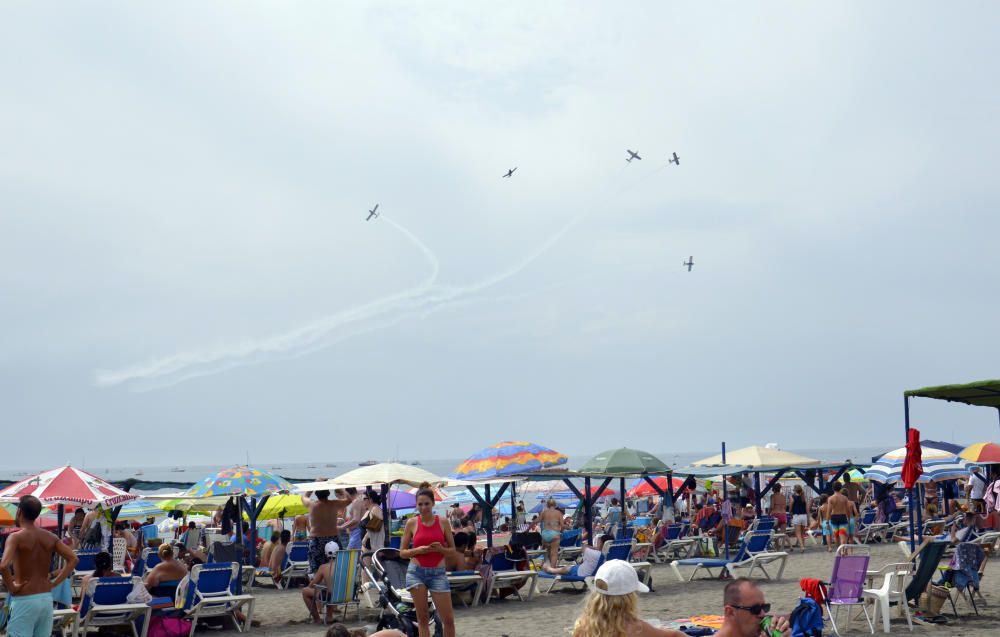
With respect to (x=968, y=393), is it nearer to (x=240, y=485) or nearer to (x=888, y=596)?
(x=888, y=596)

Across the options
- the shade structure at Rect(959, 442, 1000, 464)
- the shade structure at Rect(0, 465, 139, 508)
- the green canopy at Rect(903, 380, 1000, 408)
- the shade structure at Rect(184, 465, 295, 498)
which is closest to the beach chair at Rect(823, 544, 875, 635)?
the green canopy at Rect(903, 380, 1000, 408)

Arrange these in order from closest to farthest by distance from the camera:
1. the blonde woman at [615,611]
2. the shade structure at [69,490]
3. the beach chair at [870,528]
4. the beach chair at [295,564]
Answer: the blonde woman at [615,611], the shade structure at [69,490], the beach chair at [295,564], the beach chair at [870,528]

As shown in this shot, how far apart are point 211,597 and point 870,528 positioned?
1537 centimetres

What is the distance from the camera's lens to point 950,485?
92.7 feet

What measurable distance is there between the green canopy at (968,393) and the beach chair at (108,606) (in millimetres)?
8864

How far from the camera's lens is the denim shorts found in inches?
323

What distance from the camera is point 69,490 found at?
44.3ft

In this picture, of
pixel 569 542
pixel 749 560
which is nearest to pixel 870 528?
pixel 569 542

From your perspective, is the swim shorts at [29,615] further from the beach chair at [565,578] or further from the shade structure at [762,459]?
the shade structure at [762,459]

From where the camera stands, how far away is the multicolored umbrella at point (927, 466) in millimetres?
18266

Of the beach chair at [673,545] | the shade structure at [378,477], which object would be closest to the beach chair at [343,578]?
the shade structure at [378,477]

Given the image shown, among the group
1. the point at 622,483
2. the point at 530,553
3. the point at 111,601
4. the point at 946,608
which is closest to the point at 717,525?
the point at 622,483

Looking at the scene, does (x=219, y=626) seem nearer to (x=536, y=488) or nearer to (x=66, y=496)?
(x=66, y=496)

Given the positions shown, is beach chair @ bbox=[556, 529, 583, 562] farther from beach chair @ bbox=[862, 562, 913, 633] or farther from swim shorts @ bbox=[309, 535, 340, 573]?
beach chair @ bbox=[862, 562, 913, 633]
